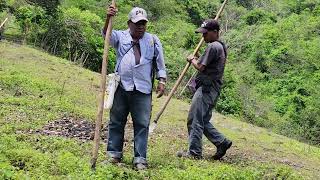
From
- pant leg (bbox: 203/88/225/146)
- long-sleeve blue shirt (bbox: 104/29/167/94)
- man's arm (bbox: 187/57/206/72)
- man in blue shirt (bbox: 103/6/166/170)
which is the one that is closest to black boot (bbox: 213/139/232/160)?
pant leg (bbox: 203/88/225/146)

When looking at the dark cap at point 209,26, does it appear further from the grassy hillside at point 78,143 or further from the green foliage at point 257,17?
the green foliage at point 257,17

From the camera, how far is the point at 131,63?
7.10 m

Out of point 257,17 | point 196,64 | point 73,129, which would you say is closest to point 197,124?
point 196,64

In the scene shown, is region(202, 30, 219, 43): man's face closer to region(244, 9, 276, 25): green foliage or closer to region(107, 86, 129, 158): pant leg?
region(107, 86, 129, 158): pant leg

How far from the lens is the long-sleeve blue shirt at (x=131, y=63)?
7102 millimetres

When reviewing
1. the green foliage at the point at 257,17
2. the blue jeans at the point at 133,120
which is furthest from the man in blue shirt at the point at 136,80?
the green foliage at the point at 257,17

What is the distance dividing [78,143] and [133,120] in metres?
1.56

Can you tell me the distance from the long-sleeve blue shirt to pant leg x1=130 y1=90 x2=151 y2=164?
0.13 meters

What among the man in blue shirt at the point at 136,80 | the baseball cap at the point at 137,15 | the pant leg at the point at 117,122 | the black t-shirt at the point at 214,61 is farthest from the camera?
the black t-shirt at the point at 214,61

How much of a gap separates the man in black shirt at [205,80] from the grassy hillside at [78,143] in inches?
19.1

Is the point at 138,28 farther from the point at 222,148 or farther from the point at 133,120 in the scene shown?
the point at 222,148

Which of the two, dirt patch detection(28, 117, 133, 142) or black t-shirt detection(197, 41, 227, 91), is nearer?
black t-shirt detection(197, 41, 227, 91)

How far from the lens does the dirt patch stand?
9.29 meters

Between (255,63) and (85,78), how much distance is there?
1244 inches
